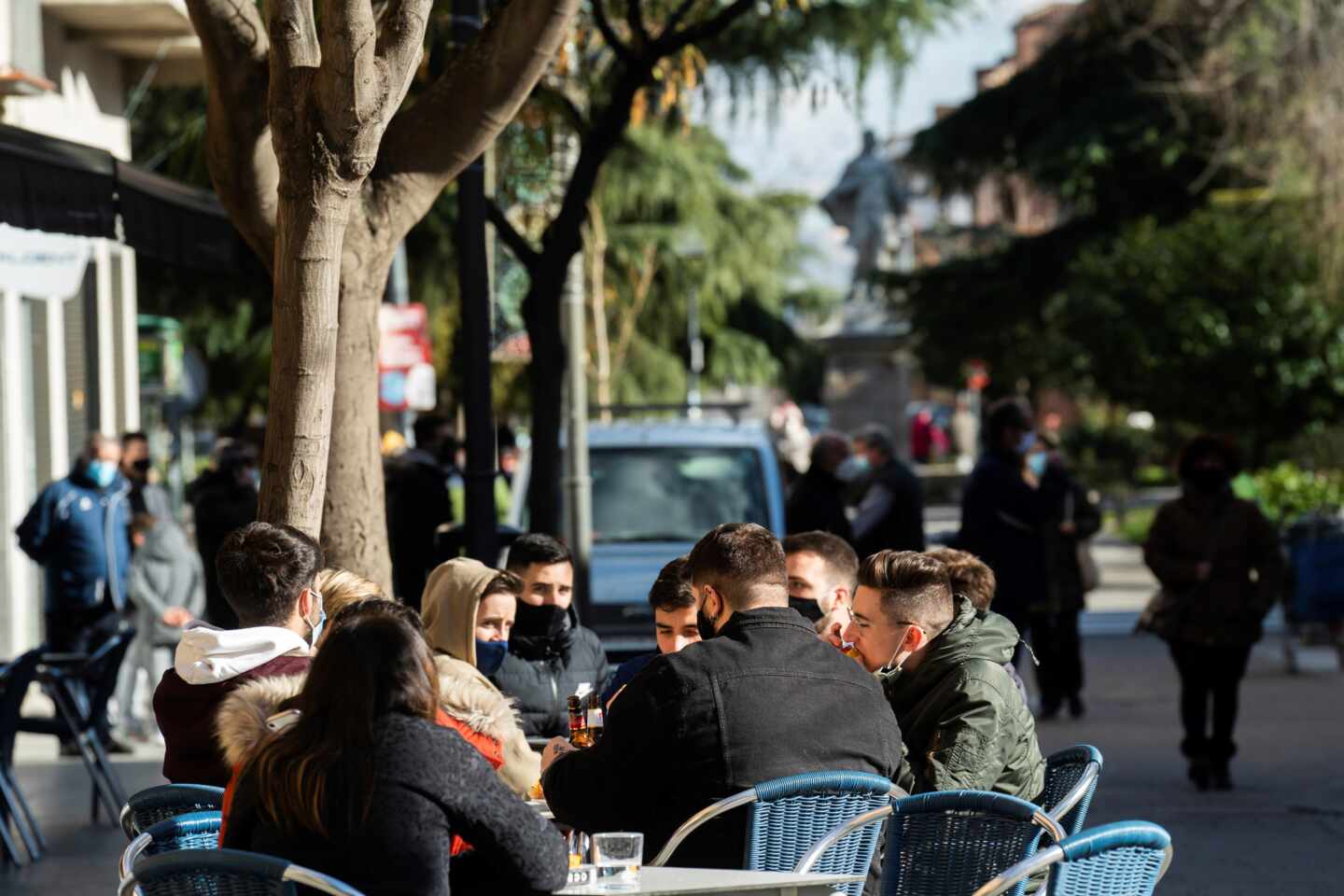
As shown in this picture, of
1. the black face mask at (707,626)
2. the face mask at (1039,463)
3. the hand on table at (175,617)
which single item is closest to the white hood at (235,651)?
the black face mask at (707,626)

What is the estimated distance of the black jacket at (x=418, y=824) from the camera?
3.97 m

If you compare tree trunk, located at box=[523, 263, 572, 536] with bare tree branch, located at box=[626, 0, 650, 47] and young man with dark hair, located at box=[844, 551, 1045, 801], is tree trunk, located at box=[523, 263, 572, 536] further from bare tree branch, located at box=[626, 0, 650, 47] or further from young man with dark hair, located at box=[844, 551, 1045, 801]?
young man with dark hair, located at box=[844, 551, 1045, 801]

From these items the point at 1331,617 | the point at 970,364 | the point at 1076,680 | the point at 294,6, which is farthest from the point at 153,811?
the point at 970,364

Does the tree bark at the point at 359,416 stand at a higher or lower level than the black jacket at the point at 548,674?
higher

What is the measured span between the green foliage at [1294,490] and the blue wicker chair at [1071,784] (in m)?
14.2

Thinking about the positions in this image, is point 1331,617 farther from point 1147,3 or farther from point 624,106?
point 1147,3

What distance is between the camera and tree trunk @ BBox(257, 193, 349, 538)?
6.26 m

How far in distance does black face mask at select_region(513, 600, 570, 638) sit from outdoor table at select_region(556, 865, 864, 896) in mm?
2891

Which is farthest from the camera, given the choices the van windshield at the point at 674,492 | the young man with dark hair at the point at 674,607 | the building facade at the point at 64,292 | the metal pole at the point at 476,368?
the building facade at the point at 64,292

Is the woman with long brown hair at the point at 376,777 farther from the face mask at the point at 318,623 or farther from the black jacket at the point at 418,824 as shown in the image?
the face mask at the point at 318,623

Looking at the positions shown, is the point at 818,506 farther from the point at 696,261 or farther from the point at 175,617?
the point at 696,261

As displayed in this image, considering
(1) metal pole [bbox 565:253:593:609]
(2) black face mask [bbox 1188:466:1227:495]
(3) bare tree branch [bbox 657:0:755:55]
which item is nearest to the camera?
(3) bare tree branch [bbox 657:0:755:55]

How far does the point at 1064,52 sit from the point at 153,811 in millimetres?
27850

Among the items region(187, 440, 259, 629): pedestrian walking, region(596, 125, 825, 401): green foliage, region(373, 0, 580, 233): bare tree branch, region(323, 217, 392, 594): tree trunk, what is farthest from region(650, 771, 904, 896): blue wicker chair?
region(596, 125, 825, 401): green foliage
